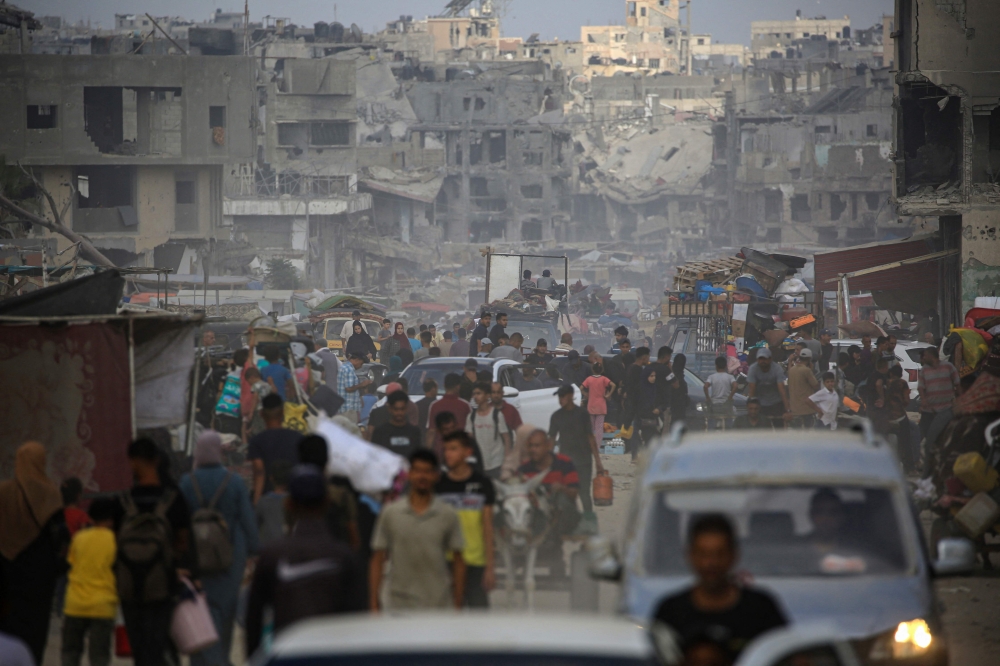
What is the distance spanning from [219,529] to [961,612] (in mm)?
5902

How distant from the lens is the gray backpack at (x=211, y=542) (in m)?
7.11

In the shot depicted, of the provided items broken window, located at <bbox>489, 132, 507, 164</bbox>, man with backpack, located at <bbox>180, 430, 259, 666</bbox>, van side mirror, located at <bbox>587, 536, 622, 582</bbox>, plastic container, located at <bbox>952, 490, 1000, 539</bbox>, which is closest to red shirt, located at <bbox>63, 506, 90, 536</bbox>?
man with backpack, located at <bbox>180, 430, 259, 666</bbox>

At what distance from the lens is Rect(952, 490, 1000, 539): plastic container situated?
33.1ft

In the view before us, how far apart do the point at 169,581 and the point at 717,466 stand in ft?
9.30

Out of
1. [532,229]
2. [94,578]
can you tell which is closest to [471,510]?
[94,578]

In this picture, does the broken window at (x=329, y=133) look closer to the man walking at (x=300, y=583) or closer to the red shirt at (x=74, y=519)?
the red shirt at (x=74, y=519)

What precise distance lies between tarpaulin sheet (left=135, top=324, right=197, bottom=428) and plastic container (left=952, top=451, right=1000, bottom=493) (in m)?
6.55

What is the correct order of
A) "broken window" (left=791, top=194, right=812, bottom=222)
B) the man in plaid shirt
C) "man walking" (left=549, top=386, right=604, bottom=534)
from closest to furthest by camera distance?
"man walking" (left=549, top=386, right=604, bottom=534)
the man in plaid shirt
"broken window" (left=791, top=194, right=812, bottom=222)

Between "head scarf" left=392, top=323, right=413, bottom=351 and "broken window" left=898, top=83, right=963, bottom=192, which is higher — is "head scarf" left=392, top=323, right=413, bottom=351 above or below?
below

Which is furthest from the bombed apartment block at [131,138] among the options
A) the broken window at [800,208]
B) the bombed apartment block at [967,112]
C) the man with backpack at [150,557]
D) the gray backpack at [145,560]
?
the broken window at [800,208]

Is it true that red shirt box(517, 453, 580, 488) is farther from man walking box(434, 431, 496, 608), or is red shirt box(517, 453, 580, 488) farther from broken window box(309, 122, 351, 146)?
broken window box(309, 122, 351, 146)

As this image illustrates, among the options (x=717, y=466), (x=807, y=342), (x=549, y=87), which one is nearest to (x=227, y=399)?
(x=717, y=466)

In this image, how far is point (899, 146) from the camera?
27.5 meters

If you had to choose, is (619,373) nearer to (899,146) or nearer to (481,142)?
(899,146)
